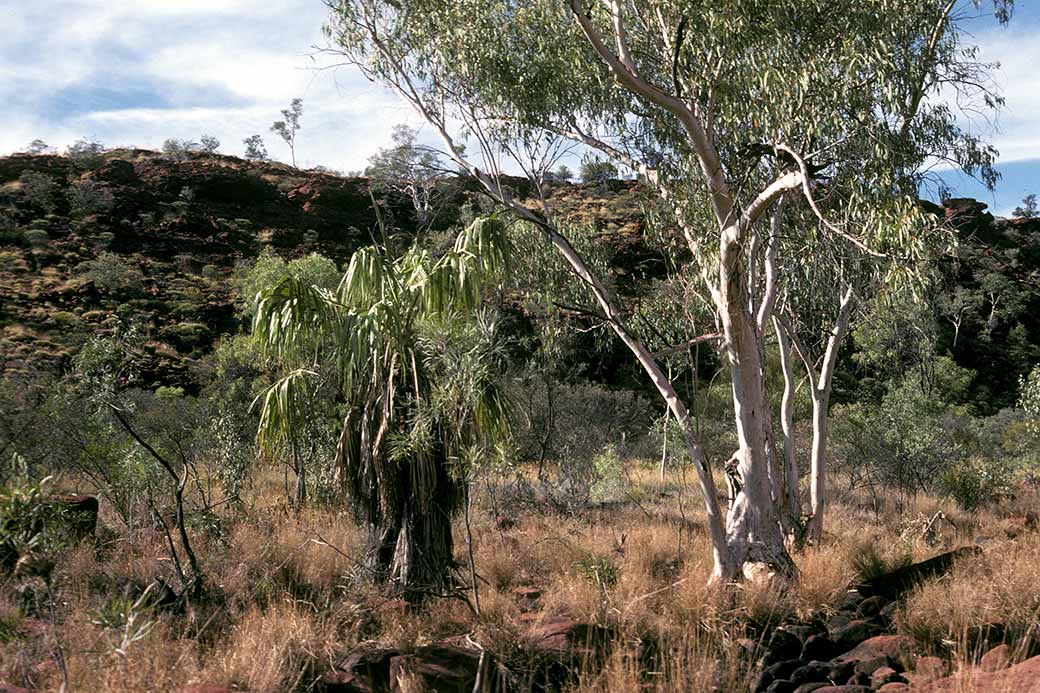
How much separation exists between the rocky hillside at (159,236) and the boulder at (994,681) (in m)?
17.3

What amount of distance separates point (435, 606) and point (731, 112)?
469 cm

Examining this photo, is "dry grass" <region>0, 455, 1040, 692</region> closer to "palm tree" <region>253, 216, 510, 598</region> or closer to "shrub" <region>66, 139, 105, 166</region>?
"palm tree" <region>253, 216, 510, 598</region>

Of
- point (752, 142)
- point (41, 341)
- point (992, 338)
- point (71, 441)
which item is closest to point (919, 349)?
point (992, 338)

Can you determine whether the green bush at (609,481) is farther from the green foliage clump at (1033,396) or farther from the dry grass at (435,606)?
the green foliage clump at (1033,396)

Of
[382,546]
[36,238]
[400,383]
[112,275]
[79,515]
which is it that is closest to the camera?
[400,383]

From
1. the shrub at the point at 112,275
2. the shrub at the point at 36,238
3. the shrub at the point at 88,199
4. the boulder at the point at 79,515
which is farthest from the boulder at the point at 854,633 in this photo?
the shrub at the point at 88,199

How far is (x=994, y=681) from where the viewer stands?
442cm

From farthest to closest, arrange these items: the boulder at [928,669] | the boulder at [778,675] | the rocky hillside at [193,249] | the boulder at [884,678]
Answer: the rocky hillside at [193,249], the boulder at [778,675], the boulder at [884,678], the boulder at [928,669]

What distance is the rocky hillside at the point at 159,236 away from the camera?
25875 millimetres

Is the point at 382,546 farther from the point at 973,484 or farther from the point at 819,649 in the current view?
the point at 973,484

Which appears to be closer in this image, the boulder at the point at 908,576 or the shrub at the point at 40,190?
the boulder at the point at 908,576

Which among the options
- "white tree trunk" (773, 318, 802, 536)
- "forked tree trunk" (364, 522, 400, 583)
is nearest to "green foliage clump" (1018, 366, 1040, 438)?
"white tree trunk" (773, 318, 802, 536)

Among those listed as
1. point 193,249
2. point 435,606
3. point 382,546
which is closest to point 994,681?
point 435,606

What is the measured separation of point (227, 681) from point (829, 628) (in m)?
4.27
